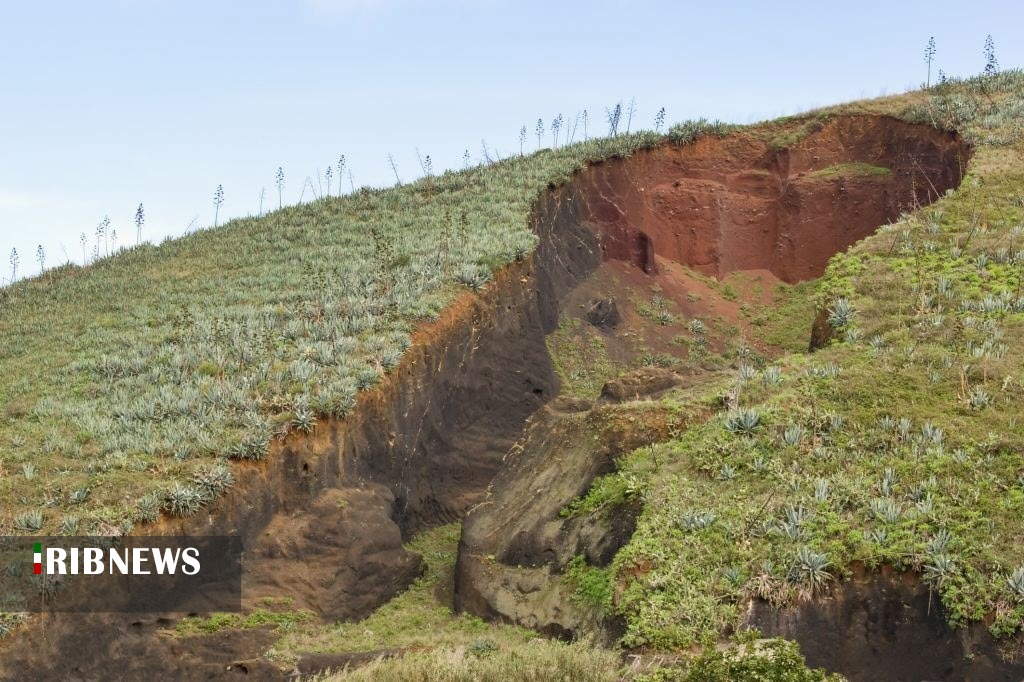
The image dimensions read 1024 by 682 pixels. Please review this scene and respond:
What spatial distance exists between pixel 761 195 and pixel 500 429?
14.1 metres

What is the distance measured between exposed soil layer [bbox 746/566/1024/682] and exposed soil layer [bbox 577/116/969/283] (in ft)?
56.9

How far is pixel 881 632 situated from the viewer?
12828mm

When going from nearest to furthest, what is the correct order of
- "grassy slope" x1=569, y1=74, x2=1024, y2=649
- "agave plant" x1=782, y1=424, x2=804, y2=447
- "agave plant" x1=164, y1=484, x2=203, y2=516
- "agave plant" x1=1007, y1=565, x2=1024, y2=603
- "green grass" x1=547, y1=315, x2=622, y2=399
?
"agave plant" x1=1007, y1=565, x2=1024, y2=603 → "grassy slope" x1=569, y1=74, x2=1024, y2=649 → "agave plant" x1=782, y1=424, x2=804, y2=447 → "agave plant" x1=164, y1=484, x2=203, y2=516 → "green grass" x1=547, y1=315, x2=622, y2=399

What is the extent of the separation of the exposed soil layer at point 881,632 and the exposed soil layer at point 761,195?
1734 cm

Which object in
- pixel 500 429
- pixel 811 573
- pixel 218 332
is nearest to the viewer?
pixel 811 573

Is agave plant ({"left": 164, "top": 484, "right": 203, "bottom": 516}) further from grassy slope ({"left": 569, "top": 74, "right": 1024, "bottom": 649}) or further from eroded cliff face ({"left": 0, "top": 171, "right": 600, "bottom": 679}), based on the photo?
grassy slope ({"left": 569, "top": 74, "right": 1024, "bottom": 649})

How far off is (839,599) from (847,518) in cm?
124

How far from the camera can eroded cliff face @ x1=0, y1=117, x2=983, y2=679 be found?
607 inches

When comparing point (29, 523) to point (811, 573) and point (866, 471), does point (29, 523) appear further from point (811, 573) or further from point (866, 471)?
point (866, 471)

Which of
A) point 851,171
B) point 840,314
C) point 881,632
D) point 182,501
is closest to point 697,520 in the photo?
point 881,632

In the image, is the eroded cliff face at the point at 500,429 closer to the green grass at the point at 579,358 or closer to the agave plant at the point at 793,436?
the green grass at the point at 579,358

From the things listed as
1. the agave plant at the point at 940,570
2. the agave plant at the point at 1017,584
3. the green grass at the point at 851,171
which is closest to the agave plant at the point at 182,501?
the agave plant at the point at 940,570
